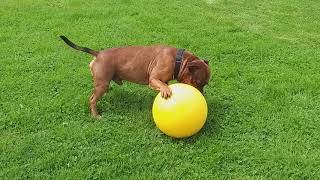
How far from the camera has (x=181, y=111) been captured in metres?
5.48

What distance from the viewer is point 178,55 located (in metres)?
6.03

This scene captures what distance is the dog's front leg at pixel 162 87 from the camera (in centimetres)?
562

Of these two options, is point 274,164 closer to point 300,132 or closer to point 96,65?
point 300,132

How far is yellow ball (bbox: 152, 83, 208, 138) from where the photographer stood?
5.49 metres

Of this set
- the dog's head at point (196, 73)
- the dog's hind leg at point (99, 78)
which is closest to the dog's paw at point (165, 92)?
the dog's head at point (196, 73)

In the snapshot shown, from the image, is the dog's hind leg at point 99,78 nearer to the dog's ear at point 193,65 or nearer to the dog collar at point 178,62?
the dog collar at point 178,62

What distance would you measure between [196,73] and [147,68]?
2.24 feet

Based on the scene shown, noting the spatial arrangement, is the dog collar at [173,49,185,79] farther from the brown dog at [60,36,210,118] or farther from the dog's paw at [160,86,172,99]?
the dog's paw at [160,86,172,99]

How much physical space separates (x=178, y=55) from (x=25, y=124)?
6.81 ft

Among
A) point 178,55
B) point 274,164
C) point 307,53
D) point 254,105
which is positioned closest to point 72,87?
point 178,55

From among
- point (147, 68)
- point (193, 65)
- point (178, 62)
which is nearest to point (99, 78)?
point (147, 68)

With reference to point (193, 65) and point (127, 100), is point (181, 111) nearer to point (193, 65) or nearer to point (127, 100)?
point (193, 65)

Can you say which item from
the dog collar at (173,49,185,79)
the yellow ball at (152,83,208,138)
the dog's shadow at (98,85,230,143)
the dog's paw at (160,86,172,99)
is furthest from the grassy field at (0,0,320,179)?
the dog collar at (173,49,185,79)

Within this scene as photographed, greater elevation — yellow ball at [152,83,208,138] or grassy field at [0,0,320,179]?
yellow ball at [152,83,208,138]
